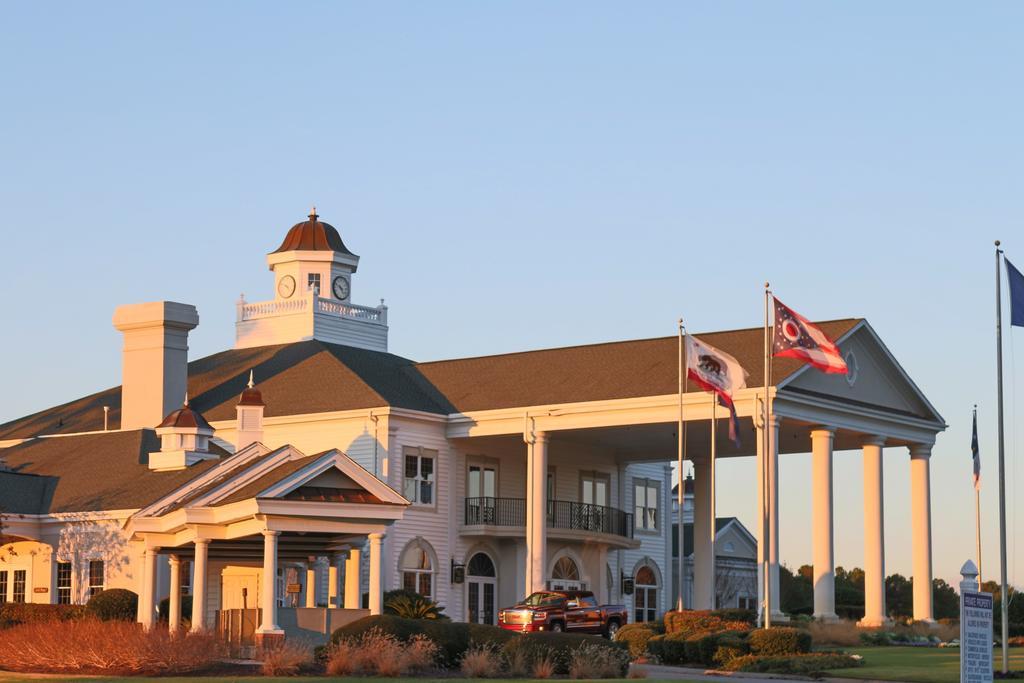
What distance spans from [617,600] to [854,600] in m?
35.7

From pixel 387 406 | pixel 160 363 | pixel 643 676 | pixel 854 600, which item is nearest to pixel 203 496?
pixel 643 676

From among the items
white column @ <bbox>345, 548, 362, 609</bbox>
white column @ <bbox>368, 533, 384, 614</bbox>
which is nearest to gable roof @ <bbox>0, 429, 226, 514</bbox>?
white column @ <bbox>345, 548, 362, 609</bbox>

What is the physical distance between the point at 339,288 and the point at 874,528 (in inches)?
980

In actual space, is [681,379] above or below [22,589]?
above

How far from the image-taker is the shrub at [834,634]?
157 feet

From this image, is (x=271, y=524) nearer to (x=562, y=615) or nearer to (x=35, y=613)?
(x=35, y=613)

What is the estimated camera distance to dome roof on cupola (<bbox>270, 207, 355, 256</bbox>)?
230 ft

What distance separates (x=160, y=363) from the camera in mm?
61438

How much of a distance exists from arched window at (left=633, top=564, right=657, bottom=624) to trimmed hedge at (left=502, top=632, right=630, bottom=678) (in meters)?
32.1

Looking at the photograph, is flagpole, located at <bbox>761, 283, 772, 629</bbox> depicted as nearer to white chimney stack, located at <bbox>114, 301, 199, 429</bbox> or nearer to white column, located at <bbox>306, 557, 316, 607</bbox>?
white column, located at <bbox>306, 557, 316, 607</bbox>

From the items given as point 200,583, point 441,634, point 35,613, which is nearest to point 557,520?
point 35,613

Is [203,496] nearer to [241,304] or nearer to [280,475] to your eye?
[280,475]

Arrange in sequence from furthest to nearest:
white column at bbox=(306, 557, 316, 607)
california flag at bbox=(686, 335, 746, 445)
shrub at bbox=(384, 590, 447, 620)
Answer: white column at bbox=(306, 557, 316, 607) → california flag at bbox=(686, 335, 746, 445) → shrub at bbox=(384, 590, 447, 620)

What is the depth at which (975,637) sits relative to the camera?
2686cm
